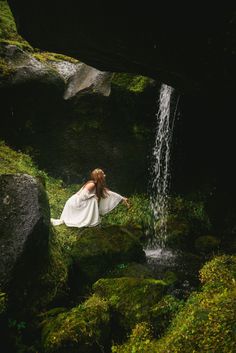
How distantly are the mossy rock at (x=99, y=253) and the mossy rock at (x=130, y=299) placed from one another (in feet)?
3.84

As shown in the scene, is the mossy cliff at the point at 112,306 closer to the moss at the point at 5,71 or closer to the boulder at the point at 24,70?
the boulder at the point at 24,70

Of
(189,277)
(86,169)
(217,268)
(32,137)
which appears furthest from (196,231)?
(32,137)

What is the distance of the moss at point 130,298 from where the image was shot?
5773 mm

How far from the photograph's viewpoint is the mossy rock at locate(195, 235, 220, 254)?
34.1 feet

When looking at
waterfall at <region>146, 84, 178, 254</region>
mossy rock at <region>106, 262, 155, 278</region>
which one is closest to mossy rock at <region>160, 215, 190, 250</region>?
waterfall at <region>146, 84, 178, 254</region>

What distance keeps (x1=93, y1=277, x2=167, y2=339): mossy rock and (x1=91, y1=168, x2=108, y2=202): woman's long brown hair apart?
4.34 metres

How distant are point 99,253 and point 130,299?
194 centimetres

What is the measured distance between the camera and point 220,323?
13.9 feet

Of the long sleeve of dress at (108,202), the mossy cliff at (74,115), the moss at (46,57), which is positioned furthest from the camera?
the moss at (46,57)

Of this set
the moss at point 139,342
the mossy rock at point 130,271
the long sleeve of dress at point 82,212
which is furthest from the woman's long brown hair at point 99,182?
the moss at point 139,342

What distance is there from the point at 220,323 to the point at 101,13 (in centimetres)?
437

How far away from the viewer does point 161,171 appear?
44.2ft

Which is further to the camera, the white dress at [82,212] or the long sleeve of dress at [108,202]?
the long sleeve of dress at [108,202]

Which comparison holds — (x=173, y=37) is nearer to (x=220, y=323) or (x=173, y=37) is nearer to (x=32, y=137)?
(x=220, y=323)
